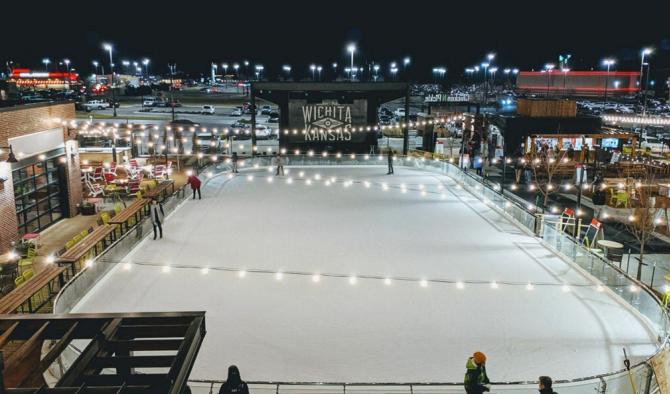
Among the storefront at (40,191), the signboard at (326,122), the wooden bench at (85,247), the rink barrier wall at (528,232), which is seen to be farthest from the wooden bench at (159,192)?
the signboard at (326,122)

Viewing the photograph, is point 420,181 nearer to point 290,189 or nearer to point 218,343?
point 290,189

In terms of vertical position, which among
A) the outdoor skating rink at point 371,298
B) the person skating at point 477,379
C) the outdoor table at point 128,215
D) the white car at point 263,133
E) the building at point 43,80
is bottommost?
the outdoor skating rink at point 371,298

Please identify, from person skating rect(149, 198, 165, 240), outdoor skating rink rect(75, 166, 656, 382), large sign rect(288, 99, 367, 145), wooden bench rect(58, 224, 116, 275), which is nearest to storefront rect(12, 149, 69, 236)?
wooden bench rect(58, 224, 116, 275)

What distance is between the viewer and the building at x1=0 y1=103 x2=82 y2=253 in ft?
47.4

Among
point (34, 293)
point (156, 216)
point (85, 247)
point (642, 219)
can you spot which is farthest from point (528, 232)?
point (34, 293)

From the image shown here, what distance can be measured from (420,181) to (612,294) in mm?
11854

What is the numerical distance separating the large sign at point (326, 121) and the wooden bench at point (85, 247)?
12479mm

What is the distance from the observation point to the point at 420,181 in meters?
21.9

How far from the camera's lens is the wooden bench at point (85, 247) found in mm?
11297

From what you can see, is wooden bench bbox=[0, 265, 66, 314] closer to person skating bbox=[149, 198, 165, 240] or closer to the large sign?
person skating bbox=[149, 198, 165, 240]

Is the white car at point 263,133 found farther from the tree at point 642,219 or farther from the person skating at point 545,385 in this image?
the person skating at point 545,385

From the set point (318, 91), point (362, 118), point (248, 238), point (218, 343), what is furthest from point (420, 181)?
point (218, 343)

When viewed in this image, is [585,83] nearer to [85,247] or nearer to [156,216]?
[156,216]

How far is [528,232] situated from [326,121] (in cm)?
1291
